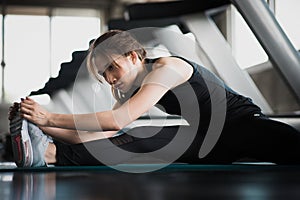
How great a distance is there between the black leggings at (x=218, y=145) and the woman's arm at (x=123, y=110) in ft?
0.64

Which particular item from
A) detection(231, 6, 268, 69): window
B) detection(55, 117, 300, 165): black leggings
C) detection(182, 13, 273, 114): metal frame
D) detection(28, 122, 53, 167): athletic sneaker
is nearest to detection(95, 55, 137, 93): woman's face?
detection(55, 117, 300, 165): black leggings

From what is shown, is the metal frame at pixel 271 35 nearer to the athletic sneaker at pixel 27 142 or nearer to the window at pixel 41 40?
the athletic sneaker at pixel 27 142

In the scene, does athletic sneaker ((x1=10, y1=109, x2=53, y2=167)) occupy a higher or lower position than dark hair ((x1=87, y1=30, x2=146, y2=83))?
lower

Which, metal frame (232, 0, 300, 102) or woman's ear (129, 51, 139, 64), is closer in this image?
woman's ear (129, 51, 139, 64)

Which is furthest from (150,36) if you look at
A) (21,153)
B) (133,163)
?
(21,153)

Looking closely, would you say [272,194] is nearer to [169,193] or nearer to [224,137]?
[169,193]

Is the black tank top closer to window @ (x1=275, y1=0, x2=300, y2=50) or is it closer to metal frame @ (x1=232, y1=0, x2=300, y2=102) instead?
metal frame @ (x1=232, y1=0, x2=300, y2=102)

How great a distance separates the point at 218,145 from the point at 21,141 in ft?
2.26

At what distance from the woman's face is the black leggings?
0.67ft

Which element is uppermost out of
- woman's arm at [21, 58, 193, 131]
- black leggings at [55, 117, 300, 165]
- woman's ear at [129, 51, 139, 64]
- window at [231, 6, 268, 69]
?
window at [231, 6, 268, 69]

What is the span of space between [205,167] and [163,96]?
1.01 ft

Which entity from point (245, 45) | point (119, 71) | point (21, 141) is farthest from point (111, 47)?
point (245, 45)

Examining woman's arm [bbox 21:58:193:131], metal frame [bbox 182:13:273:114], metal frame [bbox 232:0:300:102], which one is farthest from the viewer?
metal frame [bbox 182:13:273:114]

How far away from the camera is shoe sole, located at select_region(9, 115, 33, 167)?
1.74 metres
